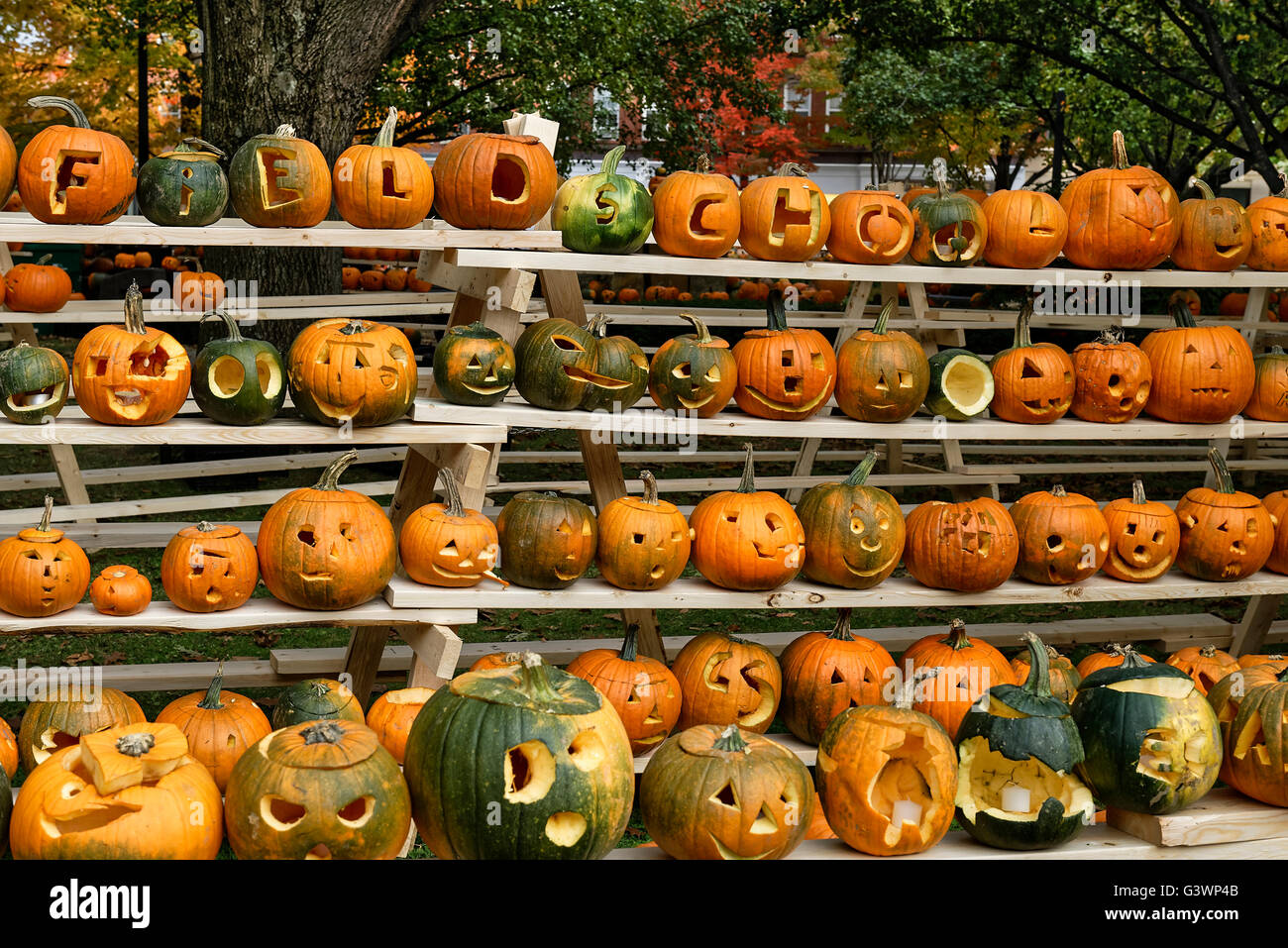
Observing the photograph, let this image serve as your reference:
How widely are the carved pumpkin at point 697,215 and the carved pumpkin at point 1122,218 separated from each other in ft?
4.54

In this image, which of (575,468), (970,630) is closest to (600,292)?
(575,468)

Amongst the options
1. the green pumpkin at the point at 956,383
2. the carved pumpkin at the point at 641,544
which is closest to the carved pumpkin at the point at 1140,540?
the green pumpkin at the point at 956,383

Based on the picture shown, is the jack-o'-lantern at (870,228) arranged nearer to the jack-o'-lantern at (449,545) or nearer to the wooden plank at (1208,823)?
the jack-o'-lantern at (449,545)

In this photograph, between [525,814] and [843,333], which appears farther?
[843,333]

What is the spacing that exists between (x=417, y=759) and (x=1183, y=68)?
41.3 ft

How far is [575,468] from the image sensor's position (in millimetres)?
11016

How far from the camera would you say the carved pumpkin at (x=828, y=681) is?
168 inches

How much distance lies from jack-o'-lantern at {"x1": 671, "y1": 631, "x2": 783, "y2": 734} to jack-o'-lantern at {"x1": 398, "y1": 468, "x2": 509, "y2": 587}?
33.6 inches

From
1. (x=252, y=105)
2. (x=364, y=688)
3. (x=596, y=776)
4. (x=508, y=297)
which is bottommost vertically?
(x=364, y=688)

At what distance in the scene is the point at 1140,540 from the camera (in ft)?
15.2

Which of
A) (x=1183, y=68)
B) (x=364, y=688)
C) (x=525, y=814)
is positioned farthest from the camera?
(x=1183, y=68)

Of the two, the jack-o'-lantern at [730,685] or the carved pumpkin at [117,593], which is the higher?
the carved pumpkin at [117,593]

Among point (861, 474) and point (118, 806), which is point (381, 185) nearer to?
point (861, 474)
